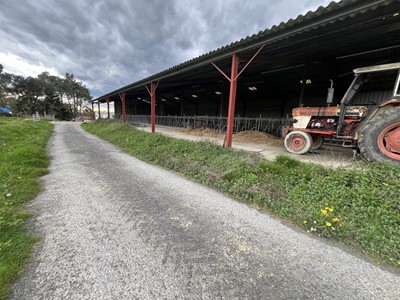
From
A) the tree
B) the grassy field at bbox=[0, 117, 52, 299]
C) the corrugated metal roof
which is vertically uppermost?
the tree

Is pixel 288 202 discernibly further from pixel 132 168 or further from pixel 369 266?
pixel 132 168

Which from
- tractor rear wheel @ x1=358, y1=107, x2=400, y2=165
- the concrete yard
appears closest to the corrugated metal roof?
tractor rear wheel @ x1=358, y1=107, x2=400, y2=165

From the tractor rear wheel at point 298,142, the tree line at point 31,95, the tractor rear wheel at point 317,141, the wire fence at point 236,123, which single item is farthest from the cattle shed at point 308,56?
the tree line at point 31,95

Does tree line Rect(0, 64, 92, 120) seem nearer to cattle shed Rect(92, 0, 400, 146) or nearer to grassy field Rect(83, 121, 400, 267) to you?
cattle shed Rect(92, 0, 400, 146)

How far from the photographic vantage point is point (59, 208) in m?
2.77

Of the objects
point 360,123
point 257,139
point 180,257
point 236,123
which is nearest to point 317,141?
point 360,123

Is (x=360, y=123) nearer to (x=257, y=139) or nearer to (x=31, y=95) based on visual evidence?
(x=257, y=139)

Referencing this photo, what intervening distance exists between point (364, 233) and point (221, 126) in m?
8.77

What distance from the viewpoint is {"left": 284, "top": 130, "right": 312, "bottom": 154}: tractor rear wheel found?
15.4 feet

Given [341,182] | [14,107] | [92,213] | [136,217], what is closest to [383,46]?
[341,182]

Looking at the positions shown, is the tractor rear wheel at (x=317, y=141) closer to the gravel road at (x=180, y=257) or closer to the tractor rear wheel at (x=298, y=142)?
the tractor rear wheel at (x=298, y=142)

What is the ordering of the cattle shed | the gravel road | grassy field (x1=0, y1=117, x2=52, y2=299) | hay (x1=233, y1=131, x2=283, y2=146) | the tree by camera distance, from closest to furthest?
the gravel road, grassy field (x1=0, y1=117, x2=52, y2=299), the cattle shed, hay (x1=233, y1=131, x2=283, y2=146), the tree

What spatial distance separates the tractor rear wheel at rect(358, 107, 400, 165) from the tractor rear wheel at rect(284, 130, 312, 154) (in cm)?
126

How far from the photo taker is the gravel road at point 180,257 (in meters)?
1.45
